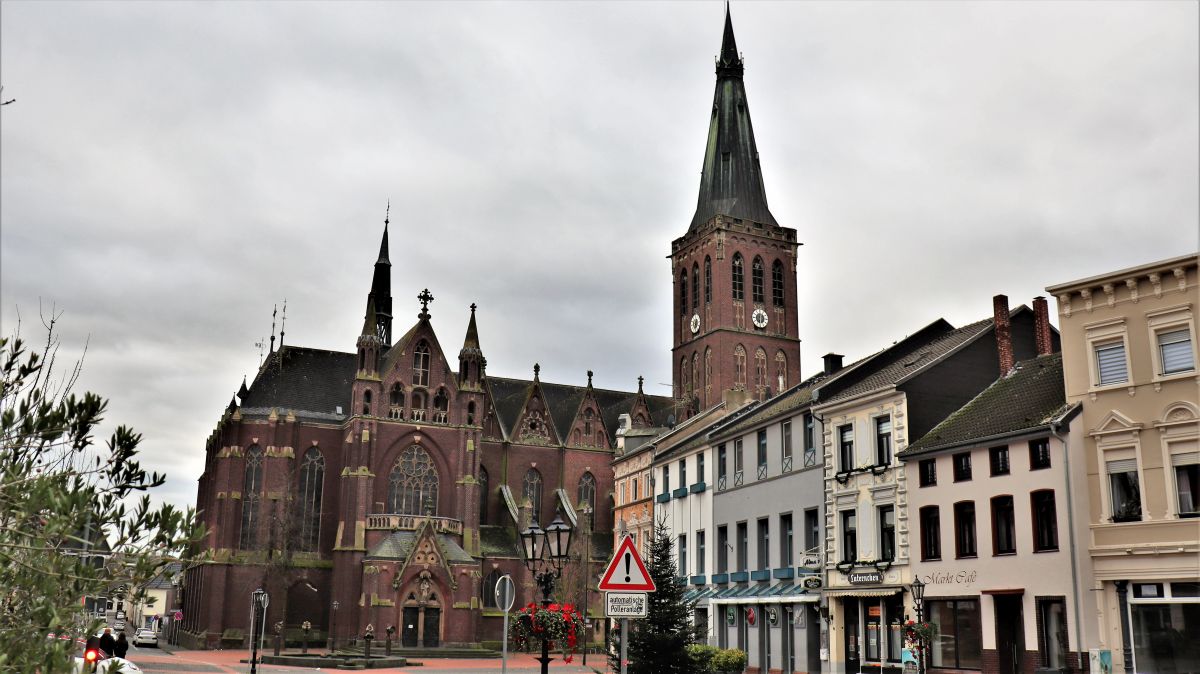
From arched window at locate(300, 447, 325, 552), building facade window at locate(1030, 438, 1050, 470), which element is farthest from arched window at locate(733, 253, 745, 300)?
building facade window at locate(1030, 438, 1050, 470)

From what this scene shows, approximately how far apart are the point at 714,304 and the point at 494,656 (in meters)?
33.6

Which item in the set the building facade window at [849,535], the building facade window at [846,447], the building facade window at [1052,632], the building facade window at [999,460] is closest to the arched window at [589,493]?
the building facade window at [846,447]

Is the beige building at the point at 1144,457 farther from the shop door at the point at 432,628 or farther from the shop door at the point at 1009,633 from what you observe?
the shop door at the point at 432,628

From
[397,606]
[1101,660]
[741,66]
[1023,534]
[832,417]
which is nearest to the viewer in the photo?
[1101,660]

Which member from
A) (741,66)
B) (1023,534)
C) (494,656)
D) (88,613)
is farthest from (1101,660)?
(741,66)

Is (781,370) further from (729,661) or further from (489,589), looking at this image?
(729,661)

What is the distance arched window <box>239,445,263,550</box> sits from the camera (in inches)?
2908

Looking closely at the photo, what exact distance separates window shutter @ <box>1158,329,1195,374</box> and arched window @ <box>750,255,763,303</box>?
199ft

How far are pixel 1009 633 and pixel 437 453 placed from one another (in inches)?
2003

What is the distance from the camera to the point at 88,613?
35.7 feet

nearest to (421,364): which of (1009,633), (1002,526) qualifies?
(1002,526)

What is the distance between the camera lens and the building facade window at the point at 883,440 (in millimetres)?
37250

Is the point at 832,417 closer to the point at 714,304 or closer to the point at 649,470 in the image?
the point at 649,470

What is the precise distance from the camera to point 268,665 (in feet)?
179
